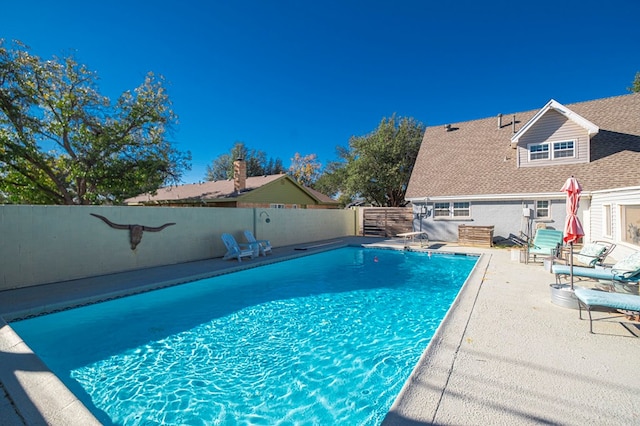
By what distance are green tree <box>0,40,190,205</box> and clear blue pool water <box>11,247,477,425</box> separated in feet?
35.8

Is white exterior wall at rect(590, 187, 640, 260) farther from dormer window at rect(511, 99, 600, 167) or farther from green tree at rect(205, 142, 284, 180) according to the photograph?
green tree at rect(205, 142, 284, 180)

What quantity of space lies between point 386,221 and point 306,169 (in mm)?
26591

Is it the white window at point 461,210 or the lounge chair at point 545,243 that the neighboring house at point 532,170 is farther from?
the lounge chair at point 545,243

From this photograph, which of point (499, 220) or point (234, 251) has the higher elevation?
point (499, 220)

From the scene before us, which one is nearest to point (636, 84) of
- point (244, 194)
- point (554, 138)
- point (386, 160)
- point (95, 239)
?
point (554, 138)

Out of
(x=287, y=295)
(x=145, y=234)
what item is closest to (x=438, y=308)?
(x=287, y=295)

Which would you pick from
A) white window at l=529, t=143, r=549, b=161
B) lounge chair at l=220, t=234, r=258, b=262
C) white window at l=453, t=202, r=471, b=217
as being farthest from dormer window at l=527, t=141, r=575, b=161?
lounge chair at l=220, t=234, r=258, b=262

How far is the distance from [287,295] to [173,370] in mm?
4019

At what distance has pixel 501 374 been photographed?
3342 millimetres

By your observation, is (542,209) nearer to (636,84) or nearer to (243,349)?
(243,349)

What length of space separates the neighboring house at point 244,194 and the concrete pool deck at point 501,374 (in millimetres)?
15245

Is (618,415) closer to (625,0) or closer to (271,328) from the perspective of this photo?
(271,328)

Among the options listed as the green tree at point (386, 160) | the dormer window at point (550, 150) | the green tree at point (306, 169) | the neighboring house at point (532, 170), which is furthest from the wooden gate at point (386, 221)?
the green tree at point (306, 169)

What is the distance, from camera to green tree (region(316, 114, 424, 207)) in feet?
87.8
